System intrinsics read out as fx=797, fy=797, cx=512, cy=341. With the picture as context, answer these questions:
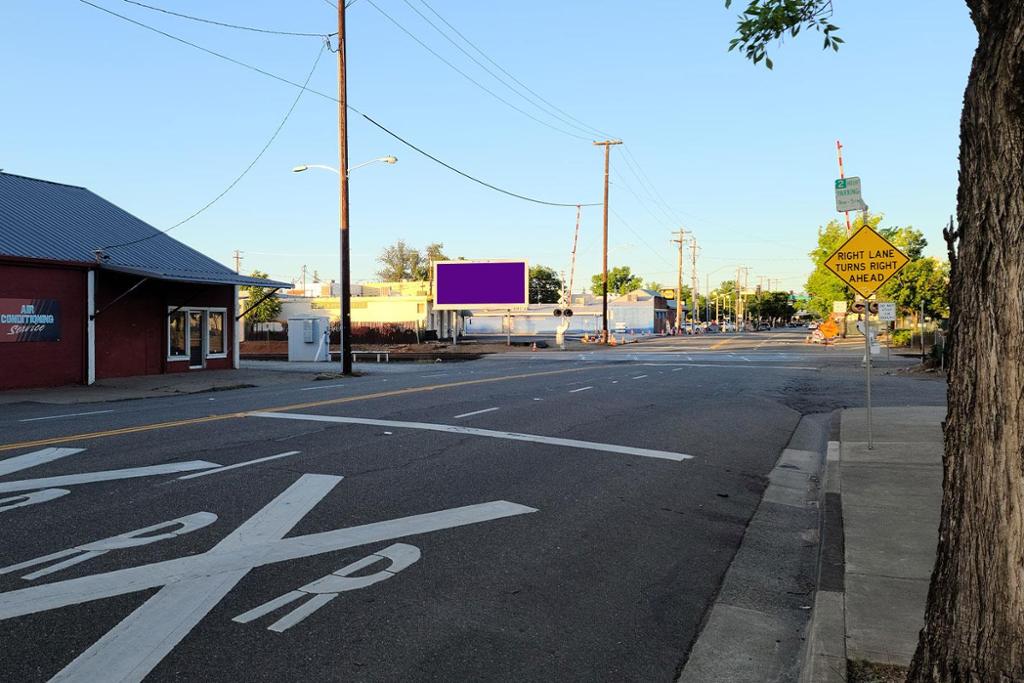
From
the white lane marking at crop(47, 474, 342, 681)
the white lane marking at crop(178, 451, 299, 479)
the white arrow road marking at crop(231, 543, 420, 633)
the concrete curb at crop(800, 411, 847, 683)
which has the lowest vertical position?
the concrete curb at crop(800, 411, 847, 683)

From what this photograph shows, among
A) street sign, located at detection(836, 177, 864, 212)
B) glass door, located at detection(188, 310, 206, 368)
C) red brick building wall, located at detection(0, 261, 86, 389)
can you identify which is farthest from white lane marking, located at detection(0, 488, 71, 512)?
glass door, located at detection(188, 310, 206, 368)

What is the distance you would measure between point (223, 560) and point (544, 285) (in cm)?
11422

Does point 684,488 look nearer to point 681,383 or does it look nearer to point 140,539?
point 140,539

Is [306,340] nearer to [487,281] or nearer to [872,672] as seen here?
[487,281]

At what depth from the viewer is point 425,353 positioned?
1838 inches

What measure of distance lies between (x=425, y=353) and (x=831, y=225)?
→ 130 ft

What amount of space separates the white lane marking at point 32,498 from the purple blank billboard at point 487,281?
161 ft

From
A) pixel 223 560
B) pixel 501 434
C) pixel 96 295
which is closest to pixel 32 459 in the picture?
pixel 223 560

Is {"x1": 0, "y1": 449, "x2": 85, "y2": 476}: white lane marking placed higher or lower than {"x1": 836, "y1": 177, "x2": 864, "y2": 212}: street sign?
lower

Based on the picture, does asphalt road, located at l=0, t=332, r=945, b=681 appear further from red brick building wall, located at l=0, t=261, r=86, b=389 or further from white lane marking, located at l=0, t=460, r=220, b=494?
red brick building wall, located at l=0, t=261, r=86, b=389

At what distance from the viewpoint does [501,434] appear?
11.6 m

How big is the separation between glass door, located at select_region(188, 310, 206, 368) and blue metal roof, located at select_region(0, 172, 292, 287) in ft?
6.04

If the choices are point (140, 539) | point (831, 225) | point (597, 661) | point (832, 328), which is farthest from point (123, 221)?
point (831, 225)

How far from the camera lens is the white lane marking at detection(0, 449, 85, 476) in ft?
28.1
